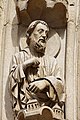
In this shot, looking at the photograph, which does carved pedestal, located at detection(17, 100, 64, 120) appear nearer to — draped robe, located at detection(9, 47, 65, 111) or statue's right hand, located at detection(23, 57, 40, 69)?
draped robe, located at detection(9, 47, 65, 111)

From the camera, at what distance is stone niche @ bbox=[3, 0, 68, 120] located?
367 centimetres

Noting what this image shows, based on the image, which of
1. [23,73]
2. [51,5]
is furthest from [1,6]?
[23,73]

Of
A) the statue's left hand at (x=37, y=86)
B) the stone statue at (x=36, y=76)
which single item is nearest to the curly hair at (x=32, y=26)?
the stone statue at (x=36, y=76)

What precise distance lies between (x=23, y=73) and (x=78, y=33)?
454mm

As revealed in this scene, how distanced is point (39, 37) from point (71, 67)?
22 centimetres

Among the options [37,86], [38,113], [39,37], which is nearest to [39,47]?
[39,37]

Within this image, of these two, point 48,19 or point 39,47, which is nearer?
point 39,47

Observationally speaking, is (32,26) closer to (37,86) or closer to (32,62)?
(32,62)

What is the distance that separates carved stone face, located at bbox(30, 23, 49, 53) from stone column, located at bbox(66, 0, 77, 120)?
0.14m

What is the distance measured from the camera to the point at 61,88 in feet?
11.2

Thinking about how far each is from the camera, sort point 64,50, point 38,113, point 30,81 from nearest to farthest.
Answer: point 38,113 < point 30,81 < point 64,50

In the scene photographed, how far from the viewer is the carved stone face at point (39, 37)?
11.7ft

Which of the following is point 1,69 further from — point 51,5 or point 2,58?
point 51,5

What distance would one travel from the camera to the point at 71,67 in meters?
3.56
